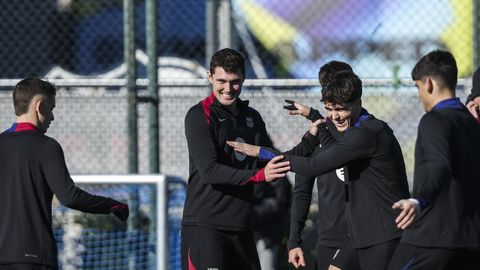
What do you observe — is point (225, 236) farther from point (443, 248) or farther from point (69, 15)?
point (69, 15)

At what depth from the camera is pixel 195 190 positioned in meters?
6.64

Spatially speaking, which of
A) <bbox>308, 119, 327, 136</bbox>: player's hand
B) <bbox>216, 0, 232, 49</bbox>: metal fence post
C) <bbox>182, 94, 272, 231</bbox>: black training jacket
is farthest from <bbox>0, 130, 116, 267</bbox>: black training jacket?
<bbox>216, 0, 232, 49</bbox>: metal fence post

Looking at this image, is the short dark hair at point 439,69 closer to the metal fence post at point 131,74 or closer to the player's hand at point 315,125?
the player's hand at point 315,125

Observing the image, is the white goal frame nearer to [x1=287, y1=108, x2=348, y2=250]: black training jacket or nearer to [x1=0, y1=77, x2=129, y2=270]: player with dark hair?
[x1=287, y1=108, x2=348, y2=250]: black training jacket

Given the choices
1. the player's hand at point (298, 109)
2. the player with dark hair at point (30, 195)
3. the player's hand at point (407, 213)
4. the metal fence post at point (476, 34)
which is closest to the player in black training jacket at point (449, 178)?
the player's hand at point (407, 213)

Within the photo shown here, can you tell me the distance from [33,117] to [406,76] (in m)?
4.70

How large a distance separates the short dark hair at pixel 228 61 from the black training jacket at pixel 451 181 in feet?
5.01

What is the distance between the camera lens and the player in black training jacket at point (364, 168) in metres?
5.93

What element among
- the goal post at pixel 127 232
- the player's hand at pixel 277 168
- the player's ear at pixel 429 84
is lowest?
the goal post at pixel 127 232

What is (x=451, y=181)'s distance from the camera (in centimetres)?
542

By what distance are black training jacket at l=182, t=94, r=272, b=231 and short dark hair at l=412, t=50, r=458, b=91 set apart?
1.38 m

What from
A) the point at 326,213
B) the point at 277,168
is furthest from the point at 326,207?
the point at 277,168

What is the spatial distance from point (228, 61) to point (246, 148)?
0.71 meters

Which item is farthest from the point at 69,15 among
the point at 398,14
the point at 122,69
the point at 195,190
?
the point at 195,190
